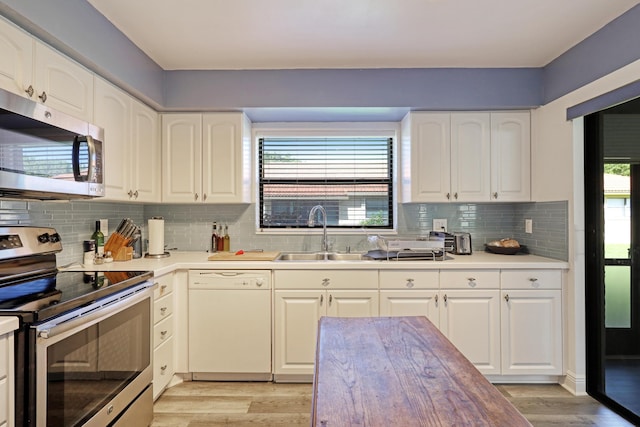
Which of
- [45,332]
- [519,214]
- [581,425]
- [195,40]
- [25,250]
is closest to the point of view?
[45,332]

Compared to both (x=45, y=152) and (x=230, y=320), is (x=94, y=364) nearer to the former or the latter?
(x=45, y=152)

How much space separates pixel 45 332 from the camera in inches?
49.5

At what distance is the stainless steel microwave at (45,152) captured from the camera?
53.5 inches

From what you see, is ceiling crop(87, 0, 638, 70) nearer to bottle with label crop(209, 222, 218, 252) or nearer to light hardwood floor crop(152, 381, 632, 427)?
bottle with label crop(209, 222, 218, 252)

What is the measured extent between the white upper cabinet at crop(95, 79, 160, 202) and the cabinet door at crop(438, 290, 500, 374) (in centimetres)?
235

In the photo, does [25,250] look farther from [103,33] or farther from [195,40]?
[195,40]

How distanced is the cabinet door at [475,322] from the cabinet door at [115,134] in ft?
7.79

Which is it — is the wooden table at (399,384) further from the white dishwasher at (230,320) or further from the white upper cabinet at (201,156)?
the white upper cabinet at (201,156)

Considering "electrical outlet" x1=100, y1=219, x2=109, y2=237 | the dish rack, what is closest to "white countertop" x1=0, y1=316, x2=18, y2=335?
"electrical outlet" x1=100, y1=219, x2=109, y2=237

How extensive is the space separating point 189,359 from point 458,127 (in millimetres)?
2740

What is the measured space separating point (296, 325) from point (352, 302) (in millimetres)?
440

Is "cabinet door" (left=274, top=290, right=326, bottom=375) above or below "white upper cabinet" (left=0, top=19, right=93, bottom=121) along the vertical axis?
below

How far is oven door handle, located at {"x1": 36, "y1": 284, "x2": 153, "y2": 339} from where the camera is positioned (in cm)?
128

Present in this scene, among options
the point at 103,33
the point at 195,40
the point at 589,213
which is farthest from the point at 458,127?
the point at 103,33
